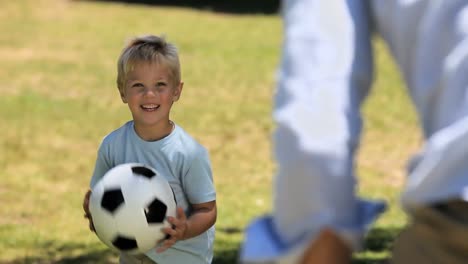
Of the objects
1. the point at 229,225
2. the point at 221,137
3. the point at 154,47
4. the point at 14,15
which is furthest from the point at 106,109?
the point at 14,15

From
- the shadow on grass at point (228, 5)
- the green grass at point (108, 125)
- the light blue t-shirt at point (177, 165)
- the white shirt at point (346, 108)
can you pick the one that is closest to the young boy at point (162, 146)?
the light blue t-shirt at point (177, 165)

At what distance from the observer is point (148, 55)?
380 cm

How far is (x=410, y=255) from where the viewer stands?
1.54 m

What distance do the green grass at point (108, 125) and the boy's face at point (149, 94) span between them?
1.93 feet

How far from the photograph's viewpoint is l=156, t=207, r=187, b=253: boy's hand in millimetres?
3625

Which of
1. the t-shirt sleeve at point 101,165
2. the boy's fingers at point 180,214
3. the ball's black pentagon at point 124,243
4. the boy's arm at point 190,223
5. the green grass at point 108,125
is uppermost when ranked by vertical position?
the t-shirt sleeve at point 101,165

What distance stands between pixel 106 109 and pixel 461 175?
9954 millimetres

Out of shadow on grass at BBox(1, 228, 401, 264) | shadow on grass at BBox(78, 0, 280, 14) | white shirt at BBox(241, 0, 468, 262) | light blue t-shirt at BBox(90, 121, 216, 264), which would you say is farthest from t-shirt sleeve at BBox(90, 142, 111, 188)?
shadow on grass at BBox(78, 0, 280, 14)

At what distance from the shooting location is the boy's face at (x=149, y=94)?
3.80 m

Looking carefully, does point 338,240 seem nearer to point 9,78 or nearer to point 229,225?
point 229,225

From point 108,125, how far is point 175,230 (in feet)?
22.6

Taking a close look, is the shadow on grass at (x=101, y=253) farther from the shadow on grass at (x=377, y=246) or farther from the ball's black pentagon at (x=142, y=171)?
the ball's black pentagon at (x=142, y=171)

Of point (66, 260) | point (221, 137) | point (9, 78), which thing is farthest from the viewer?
point (9, 78)

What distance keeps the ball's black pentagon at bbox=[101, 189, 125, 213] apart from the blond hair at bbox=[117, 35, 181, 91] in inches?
16.8
